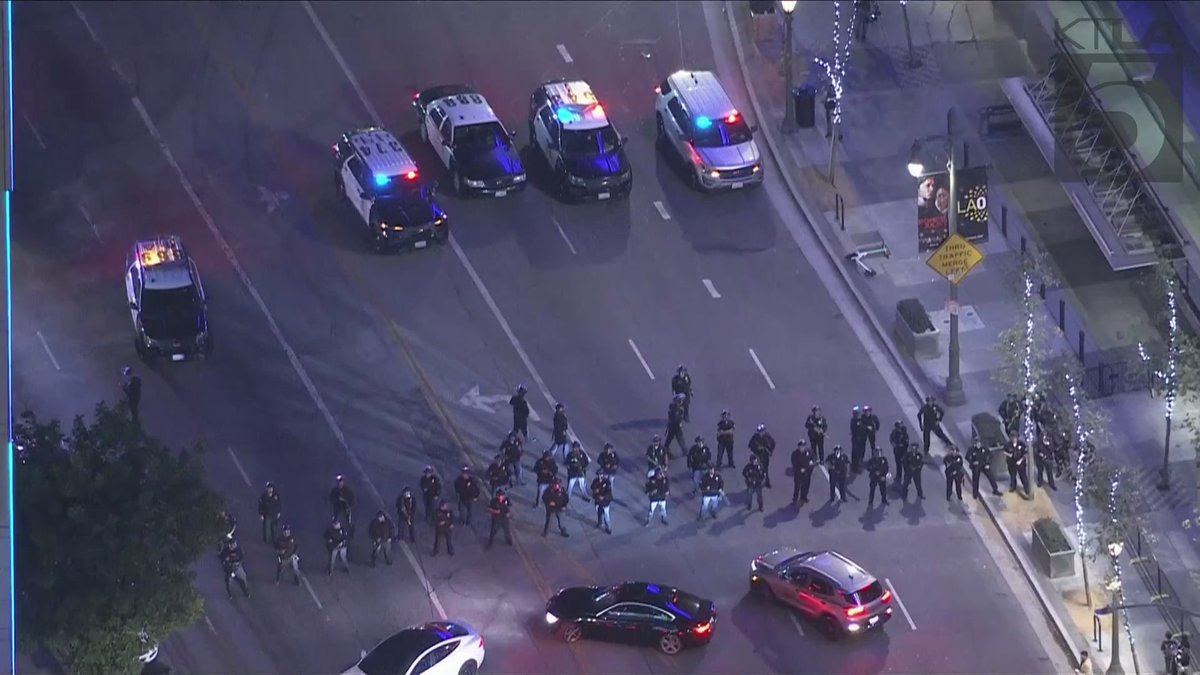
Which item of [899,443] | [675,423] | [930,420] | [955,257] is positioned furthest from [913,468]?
[675,423]

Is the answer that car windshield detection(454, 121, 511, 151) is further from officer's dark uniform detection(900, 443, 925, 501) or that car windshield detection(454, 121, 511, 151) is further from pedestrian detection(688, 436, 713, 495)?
officer's dark uniform detection(900, 443, 925, 501)

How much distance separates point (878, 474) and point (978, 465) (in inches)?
85.2

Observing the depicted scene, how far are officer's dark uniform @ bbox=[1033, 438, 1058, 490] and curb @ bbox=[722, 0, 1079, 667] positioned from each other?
1.36 meters

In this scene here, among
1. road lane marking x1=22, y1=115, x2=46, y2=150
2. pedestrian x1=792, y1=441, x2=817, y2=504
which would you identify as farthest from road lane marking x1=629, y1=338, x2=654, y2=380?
road lane marking x1=22, y1=115, x2=46, y2=150

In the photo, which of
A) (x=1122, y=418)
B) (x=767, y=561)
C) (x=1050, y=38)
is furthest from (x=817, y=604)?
(x=1050, y=38)

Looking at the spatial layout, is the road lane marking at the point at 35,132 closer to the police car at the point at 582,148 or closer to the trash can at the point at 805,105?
the police car at the point at 582,148

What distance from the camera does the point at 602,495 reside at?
48500 mm

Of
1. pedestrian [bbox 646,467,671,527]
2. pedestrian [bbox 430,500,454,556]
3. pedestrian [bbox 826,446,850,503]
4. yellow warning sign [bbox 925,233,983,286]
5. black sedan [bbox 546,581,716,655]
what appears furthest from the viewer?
yellow warning sign [bbox 925,233,983,286]

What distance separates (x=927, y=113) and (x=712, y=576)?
17882 millimetres

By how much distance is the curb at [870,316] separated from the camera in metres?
47.6

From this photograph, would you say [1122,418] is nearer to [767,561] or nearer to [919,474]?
[919,474]

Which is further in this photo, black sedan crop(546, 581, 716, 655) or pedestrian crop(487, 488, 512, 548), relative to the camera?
pedestrian crop(487, 488, 512, 548)

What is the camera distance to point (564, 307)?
5547 cm

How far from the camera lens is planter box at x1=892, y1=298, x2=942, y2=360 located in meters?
54.2
